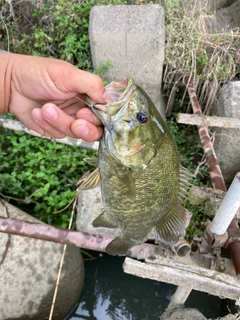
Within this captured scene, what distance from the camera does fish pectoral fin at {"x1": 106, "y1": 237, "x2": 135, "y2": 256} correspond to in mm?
1952

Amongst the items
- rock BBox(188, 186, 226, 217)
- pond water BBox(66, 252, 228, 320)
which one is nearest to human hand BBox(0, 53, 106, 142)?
rock BBox(188, 186, 226, 217)

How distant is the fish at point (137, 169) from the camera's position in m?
1.45

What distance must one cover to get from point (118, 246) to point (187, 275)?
50cm

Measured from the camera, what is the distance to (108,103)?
56.1 inches

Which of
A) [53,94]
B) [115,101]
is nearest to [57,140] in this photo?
[53,94]

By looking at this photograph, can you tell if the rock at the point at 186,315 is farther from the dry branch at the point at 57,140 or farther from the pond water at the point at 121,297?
the dry branch at the point at 57,140

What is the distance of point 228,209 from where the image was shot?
2168mm

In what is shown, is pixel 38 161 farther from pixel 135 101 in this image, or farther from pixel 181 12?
pixel 181 12

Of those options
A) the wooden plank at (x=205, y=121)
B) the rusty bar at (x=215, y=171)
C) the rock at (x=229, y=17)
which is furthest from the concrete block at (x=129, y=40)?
the rock at (x=229, y=17)

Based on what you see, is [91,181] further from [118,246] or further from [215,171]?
[215,171]

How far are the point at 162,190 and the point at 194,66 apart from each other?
2.96 metres

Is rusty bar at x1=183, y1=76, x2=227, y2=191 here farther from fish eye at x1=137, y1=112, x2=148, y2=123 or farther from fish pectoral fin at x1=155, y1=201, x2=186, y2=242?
fish eye at x1=137, y1=112, x2=148, y2=123

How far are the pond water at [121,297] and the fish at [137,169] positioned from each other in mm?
1896

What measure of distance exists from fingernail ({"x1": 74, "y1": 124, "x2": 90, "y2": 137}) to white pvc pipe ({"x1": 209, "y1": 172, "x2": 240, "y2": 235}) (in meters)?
0.95
